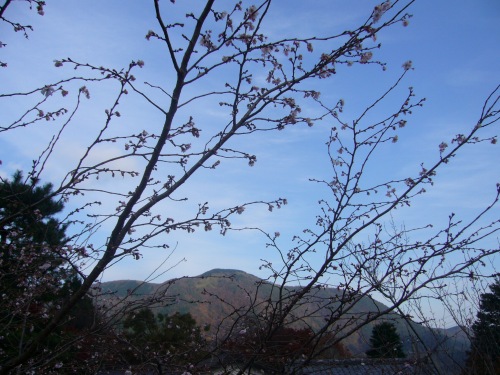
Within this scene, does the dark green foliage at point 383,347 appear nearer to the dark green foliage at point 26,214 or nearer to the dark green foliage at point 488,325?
the dark green foliage at point 488,325

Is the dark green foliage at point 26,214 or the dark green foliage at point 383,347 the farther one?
the dark green foliage at point 383,347

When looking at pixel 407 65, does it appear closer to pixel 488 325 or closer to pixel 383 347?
pixel 383 347

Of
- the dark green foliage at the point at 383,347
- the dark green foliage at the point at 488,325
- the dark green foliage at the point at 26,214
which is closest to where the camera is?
the dark green foliage at the point at 26,214

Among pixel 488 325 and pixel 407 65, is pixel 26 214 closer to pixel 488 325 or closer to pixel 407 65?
pixel 407 65

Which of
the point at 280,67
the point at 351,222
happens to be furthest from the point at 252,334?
the point at 280,67

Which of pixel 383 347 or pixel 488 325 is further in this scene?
pixel 488 325

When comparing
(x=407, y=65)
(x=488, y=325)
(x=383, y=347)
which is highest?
(x=407, y=65)

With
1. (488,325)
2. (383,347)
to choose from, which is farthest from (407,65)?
(488,325)

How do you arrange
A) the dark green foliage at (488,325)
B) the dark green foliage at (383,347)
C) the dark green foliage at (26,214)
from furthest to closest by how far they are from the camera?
the dark green foliage at (488,325) < the dark green foliage at (383,347) < the dark green foliage at (26,214)

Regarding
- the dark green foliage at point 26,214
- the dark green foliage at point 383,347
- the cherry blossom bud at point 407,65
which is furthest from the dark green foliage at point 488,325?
the dark green foliage at point 26,214

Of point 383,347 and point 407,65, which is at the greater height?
point 407,65

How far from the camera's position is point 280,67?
2.57 meters

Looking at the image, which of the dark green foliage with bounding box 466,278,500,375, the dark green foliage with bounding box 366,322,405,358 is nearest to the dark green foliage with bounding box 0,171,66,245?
the dark green foliage with bounding box 366,322,405,358

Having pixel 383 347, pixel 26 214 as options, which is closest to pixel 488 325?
pixel 383 347
